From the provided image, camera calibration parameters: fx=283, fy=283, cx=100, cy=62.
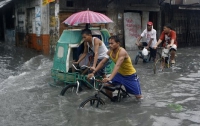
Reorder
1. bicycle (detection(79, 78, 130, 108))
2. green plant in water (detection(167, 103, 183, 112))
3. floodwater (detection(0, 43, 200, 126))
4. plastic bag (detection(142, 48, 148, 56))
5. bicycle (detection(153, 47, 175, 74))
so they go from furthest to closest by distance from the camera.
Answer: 1. plastic bag (detection(142, 48, 148, 56))
2. bicycle (detection(153, 47, 175, 74))
3. green plant in water (detection(167, 103, 183, 112))
4. bicycle (detection(79, 78, 130, 108))
5. floodwater (detection(0, 43, 200, 126))

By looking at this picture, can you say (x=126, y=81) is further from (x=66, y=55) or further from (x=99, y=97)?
(x=66, y=55)

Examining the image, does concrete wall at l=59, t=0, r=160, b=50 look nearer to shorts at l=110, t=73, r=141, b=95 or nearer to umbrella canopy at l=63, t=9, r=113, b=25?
umbrella canopy at l=63, t=9, r=113, b=25

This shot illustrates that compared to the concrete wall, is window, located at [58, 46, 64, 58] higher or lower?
lower

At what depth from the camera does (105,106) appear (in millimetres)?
6000

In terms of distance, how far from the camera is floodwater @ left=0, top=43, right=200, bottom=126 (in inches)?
207

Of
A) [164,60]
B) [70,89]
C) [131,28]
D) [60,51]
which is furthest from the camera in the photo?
[131,28]

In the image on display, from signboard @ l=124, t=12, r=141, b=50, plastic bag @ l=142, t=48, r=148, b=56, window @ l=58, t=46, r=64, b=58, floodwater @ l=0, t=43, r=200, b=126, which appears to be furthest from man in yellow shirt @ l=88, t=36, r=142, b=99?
signboard @ l=124, t=12, r=141, b=50

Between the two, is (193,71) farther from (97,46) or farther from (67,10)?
(67,10)

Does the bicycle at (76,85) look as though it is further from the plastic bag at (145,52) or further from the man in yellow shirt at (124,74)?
the plastic bag at (145,52)

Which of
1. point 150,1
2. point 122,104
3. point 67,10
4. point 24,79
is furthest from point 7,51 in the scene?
point 122,104

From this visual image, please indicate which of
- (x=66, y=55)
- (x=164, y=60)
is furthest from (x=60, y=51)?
(x=164, y=60)

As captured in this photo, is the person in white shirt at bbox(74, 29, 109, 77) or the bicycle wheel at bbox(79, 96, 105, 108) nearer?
the bicycle wheel at bbox(79, 96, 105, 108)

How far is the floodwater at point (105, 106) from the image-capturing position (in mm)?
5254

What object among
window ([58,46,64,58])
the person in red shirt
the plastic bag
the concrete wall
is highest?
the concrete wall
